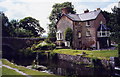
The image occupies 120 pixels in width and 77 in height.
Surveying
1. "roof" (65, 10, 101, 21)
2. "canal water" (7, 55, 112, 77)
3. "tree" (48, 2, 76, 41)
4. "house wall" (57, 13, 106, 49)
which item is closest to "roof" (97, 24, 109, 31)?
"house wall" (57, 13, 106, 49)

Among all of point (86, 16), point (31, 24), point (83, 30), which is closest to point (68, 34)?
point (83, 30)

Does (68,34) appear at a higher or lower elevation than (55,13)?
lower

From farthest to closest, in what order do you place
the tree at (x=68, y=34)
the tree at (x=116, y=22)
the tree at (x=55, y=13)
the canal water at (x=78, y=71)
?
the tree at (x=55, y=13), the tree at (x=68, y=34), the tree at (x=116, y=22), the canal water at (x=78, y=71)

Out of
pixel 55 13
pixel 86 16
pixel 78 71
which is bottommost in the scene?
pixel 78 71

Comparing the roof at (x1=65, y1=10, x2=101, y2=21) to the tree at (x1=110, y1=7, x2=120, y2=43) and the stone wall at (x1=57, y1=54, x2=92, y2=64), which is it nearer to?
the tree at (x1=110, y1=7, x2=120, y2=43)

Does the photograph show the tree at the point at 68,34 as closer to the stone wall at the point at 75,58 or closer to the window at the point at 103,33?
the window at the point at 103,33

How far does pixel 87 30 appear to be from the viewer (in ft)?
145

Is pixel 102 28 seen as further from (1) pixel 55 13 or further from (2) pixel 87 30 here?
(1) pixel 55 13

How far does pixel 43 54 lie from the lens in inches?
1465

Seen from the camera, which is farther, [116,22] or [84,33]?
[84,33]

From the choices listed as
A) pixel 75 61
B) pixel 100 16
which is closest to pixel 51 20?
pixel 100 16

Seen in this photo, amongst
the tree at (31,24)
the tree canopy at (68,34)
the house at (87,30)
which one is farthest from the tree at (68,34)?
the tree at (31,24)

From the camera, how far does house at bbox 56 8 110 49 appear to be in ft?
138

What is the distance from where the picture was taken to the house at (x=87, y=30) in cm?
4197
